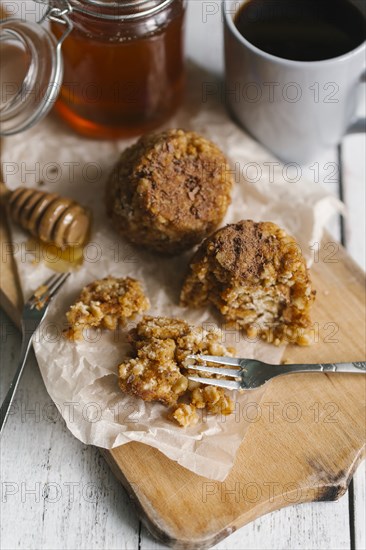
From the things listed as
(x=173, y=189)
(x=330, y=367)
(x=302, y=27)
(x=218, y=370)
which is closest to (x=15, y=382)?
(x=218, y=370)

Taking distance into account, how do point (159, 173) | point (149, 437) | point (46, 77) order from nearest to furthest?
point (149, 437)
point (159, 173)
point (46, 77)

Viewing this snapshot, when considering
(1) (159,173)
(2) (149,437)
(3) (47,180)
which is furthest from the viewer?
(3) (47,180)

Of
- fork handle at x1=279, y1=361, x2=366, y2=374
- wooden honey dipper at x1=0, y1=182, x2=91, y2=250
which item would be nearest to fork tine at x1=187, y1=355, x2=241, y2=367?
fork handle at x1=279, y1=361, x2=366, y2=374

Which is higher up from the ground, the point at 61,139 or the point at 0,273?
the point at 61,139

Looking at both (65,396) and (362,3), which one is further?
(362,3)

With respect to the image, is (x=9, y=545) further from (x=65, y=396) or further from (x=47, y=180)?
(x=47, y=180)

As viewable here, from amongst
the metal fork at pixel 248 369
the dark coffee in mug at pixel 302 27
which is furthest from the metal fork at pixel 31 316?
the dark coffee in mug at pixel 302 27

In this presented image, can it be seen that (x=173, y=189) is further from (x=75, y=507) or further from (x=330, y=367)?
(x=75, y=507)

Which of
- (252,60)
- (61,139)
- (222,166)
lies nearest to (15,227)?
(61,139)
